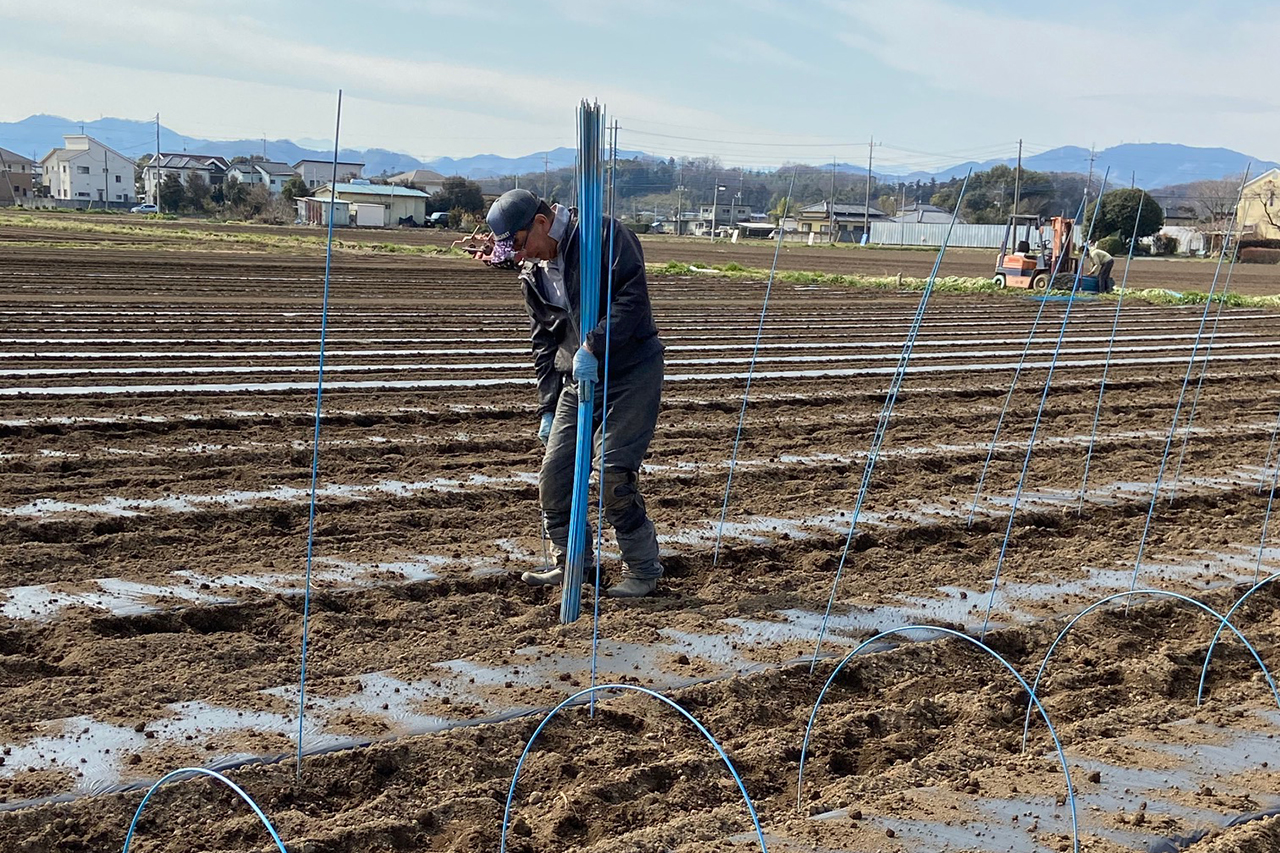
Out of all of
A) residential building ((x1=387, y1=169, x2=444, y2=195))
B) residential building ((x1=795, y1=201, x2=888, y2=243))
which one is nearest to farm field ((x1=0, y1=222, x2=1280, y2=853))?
residential building ((x1=795, y1=201, x2=888, y2=243))

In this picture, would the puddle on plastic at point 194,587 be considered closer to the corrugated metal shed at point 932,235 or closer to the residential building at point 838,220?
the corrugated metal shed at point 932,235

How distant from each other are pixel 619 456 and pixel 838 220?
68618mm

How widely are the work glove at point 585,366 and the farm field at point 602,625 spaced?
86 centimetres

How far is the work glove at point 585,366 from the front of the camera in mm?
3852

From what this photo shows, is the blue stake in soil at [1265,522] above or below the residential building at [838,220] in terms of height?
below

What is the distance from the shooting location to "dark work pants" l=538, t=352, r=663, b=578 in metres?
4.04

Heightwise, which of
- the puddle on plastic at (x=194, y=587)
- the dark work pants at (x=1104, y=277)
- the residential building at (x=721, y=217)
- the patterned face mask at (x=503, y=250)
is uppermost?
the residential building at (x=721, y=217)

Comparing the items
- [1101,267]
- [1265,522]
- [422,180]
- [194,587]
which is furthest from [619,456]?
[422,180]

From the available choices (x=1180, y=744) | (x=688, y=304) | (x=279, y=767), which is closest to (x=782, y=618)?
(x=1180, y=744)

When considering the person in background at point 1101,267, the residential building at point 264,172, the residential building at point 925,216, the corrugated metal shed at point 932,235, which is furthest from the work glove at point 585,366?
the residential building at point 264,172

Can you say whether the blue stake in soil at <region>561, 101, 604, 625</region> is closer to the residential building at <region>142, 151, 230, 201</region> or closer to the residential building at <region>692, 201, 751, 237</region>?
the residential building at <region>692, 201, 751, 237</region>

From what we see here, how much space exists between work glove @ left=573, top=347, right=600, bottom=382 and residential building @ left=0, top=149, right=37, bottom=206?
241ft

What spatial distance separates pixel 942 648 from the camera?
3881 millimetres

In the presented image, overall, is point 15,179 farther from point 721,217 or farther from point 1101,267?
point 1101,267
